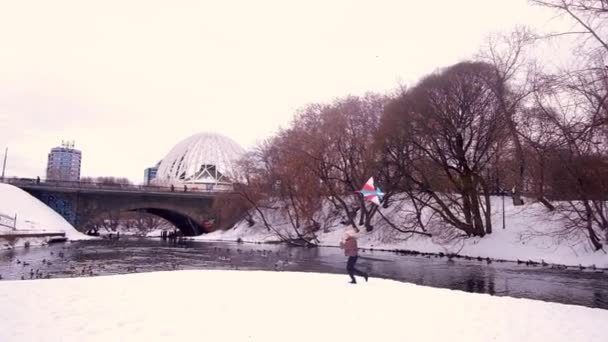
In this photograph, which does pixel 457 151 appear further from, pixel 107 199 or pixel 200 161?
pixel 200 161

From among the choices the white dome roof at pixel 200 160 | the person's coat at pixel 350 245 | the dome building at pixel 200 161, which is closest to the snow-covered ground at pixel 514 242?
the person's coat at pixel 350 245

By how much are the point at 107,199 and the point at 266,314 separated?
59882 mm

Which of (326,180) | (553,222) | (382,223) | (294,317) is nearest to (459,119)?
(553,222)

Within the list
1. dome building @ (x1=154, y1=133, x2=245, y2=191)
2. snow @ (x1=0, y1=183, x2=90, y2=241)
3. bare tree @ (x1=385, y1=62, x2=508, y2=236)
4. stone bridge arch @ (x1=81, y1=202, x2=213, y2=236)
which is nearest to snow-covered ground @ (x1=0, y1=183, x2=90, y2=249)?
snow @ (x1=0, y1=183, x2=90, y2=241)

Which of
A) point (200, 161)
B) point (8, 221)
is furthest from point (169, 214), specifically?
point (200, 161)

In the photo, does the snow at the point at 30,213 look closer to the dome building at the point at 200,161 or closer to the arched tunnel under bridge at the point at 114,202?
the arched tunnel under bridge at the point at 114,202

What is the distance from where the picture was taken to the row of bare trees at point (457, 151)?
55.3 ft

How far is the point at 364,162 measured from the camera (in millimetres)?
48500

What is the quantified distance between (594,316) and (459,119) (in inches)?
1046

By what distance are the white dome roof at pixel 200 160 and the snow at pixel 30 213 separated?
57.3 metres

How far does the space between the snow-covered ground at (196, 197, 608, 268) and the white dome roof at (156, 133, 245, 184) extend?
244ft

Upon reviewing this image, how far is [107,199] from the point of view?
62.8 metres

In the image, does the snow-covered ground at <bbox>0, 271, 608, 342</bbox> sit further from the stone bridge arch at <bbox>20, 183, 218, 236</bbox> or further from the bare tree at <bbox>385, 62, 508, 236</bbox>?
the stone bridge arch at <bbox>20, 183, 218, 236</bbox>

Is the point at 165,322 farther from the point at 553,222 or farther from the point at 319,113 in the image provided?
the point at 319,113
